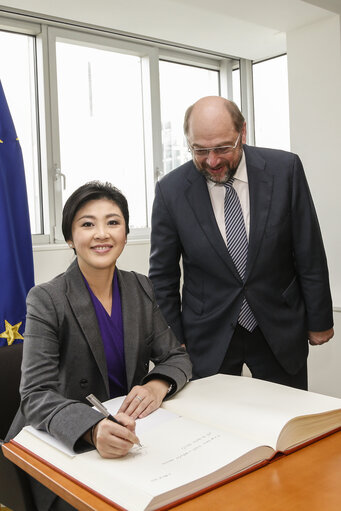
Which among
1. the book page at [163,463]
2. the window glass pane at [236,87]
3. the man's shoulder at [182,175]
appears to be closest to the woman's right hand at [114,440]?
the book page at [163,463]

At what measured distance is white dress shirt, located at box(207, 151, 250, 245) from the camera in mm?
2012

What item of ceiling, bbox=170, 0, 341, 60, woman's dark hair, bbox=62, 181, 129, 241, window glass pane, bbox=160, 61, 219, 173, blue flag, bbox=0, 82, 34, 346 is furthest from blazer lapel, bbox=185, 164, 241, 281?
window glass pane, bbox=160, 61, 219, 173

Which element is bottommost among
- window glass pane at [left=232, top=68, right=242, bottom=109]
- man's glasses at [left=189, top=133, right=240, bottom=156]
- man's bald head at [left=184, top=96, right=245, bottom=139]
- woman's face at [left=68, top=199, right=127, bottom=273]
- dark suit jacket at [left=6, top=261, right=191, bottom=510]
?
dark suit jacket at [left=6, top=261, right=191, bottom=510]

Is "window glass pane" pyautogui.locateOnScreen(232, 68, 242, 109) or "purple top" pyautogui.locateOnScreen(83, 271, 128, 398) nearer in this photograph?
"purple top" pyautogui.locateOnScreen(83, 271, 128, 398)

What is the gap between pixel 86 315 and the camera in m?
1.46

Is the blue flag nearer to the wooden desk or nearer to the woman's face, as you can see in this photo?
the woman's face

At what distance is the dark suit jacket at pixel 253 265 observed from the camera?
1.95 meters

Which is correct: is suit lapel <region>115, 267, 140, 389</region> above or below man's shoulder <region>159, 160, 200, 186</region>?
below

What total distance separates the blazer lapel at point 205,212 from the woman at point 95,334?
374 mm

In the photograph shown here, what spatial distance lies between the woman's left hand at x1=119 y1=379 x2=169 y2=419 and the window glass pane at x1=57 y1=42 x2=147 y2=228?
2585 millimetres

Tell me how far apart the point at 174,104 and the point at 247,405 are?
11.6 ft

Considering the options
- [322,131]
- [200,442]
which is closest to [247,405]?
[200,442]

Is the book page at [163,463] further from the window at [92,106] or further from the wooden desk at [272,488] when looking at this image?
the window at [92,106]

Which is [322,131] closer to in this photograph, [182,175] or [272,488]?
[182,175]
